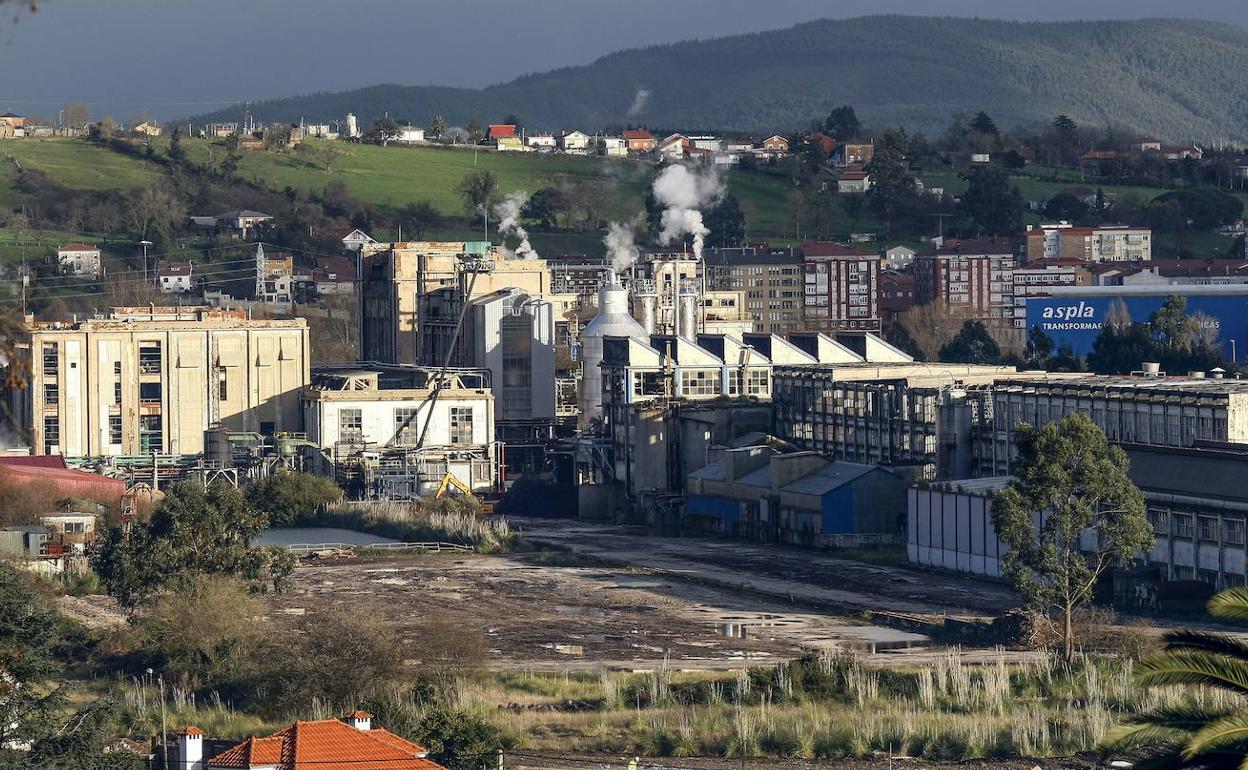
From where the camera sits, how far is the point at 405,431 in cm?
8356

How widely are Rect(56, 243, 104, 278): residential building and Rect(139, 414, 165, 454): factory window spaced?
46092 millimetres

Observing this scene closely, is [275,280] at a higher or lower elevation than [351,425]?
higher

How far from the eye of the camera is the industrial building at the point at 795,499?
6644cm

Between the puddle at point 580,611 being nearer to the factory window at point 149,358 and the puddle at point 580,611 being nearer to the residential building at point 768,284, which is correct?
the factory window at point 149,358

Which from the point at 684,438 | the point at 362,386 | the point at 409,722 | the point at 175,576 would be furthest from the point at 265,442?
the point at 409,722

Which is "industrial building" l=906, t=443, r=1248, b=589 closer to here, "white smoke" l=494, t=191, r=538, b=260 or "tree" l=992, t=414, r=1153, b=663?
"tree" l=992, t=414, r=1153, b=663

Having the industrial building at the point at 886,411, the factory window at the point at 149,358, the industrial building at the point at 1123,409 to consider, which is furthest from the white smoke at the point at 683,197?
the industrial building at the point at 1123,409

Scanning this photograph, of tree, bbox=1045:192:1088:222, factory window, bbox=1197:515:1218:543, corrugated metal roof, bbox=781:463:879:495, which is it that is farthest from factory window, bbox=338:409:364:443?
tree, bbox=1045:192:1088:222

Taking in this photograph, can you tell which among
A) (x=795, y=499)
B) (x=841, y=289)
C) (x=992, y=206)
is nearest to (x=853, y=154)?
(x=992, y=206)

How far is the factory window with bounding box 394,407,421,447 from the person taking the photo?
83.2 m

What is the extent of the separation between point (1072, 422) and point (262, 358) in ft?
165

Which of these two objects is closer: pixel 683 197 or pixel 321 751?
pixel 321 751

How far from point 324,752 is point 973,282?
111703mm

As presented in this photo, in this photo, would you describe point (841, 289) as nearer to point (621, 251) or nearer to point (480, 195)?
point (621, 251)
